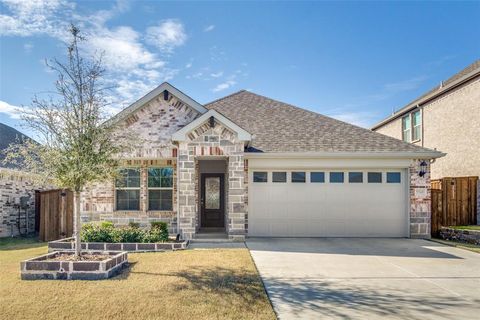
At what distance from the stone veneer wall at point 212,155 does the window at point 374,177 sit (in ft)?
16.4

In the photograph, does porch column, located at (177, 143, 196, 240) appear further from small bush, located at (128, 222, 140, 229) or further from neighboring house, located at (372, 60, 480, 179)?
neighboring house, located at (372, 60, 480, 179)

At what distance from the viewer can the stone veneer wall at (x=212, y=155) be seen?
10586 millimetres

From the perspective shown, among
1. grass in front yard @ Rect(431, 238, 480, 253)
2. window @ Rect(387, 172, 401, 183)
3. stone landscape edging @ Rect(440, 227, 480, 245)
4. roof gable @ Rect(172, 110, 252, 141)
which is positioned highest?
roof gable @ Rect(172, 110, 252, 141)

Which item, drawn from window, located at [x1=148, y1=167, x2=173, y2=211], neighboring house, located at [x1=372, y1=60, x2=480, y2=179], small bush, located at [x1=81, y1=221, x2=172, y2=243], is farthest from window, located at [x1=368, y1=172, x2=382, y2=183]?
small bush, located at [x1=81, y1=221, x2=172, y2=243]

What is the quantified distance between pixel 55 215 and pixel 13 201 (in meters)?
2.81

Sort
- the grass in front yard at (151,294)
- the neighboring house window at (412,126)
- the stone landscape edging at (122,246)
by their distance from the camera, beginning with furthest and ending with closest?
1. the neighboring house window at (412,126)
2. the stone landscape edging at (122,246)
3. the grass in front yard at (151,294)

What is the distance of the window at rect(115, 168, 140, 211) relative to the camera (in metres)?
12.2

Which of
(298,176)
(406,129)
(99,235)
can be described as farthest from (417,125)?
(99,235)

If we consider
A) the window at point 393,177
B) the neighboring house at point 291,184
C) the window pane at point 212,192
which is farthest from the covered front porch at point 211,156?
the window at point 393,177

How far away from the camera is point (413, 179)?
38.9 ft

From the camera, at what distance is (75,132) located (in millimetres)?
7246

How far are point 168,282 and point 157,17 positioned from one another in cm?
844

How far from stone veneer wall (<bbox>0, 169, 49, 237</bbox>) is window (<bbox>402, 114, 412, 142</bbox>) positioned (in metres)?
20.4

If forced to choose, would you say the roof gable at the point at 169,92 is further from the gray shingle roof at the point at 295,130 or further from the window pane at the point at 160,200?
the window pane at the point at 160,200
